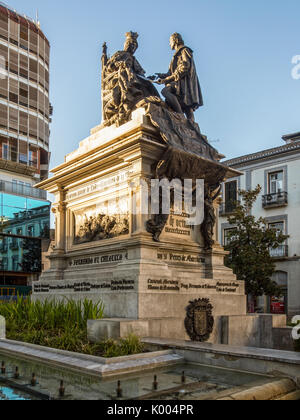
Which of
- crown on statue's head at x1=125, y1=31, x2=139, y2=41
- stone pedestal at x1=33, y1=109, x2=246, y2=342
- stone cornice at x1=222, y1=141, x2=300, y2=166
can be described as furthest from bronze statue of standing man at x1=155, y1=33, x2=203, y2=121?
stone cornice at x1=222, y1=141, x2=300, y2=166

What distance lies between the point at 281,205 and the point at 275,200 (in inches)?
29.5

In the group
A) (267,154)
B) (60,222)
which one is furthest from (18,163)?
(60,222)

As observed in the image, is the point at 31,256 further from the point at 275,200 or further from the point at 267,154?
the point at 267,154

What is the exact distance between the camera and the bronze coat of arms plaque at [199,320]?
34.8 feet

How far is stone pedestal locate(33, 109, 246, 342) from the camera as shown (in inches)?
403

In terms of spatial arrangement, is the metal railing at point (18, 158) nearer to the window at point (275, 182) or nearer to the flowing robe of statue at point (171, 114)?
the window at point (275, 182)

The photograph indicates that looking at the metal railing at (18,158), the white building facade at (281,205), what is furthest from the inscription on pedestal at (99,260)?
the metal railing at (18,158)

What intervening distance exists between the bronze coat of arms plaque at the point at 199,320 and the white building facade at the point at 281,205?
24413 millimetres

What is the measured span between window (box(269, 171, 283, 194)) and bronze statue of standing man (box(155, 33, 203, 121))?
25.7m

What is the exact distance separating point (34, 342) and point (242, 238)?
16.0 meters

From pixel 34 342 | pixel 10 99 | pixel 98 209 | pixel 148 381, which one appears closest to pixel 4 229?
pixel 10 99

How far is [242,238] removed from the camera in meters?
23.7

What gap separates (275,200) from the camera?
37.6 metres
